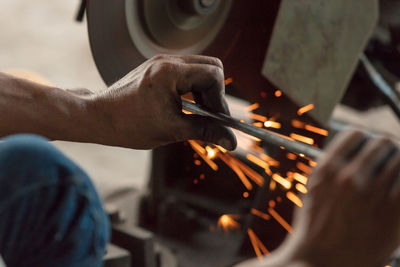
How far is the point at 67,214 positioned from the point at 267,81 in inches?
30.7

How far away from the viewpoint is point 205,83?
0.84m

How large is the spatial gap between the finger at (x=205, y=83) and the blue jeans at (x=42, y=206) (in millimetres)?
285

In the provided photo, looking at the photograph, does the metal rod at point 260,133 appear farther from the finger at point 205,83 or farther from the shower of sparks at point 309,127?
the shower of sparks at point 309,127

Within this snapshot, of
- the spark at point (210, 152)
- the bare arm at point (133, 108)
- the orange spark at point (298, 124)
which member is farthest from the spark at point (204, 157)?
the bare arm at point (133, 108)

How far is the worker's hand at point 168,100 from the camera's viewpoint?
0.83 m

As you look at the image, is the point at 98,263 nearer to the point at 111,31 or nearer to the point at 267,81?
the point at 111,31

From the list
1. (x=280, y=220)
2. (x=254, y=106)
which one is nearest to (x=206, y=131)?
(x=254, y=106)

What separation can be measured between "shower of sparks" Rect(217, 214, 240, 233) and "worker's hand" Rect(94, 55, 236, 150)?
70cm

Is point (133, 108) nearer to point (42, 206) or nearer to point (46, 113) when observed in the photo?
point (46, 113)

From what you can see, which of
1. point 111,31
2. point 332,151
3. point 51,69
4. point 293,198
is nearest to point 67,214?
point 332,151

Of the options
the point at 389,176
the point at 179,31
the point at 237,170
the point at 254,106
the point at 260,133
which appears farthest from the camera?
the point at 237,170

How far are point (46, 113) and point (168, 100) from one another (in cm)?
24

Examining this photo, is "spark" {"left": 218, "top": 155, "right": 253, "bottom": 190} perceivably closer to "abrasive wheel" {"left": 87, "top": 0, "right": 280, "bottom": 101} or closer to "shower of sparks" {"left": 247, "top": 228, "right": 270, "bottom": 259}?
"shower of sparks" {"left": 247, "top": 228, "right": 270, "bottom": 259}

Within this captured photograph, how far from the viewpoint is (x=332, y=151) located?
0.51 metres
